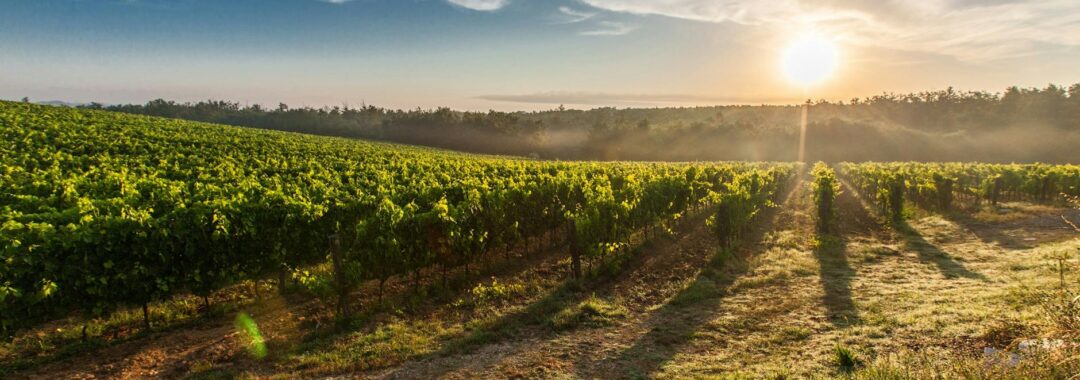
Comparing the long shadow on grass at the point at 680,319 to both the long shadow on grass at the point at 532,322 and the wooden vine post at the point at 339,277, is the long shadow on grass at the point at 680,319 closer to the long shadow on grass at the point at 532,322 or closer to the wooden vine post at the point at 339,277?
the long shadow on grass at the point at 532,322

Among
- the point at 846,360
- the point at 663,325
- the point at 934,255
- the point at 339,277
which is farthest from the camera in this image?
the point at 934,255

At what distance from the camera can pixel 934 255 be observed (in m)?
15.0

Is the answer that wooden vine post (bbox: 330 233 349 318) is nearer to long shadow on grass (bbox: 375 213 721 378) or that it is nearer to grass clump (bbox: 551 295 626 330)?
long shadow on grass (bbox: 375 213 721 378)

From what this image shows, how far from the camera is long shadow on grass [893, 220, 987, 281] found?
1267cm

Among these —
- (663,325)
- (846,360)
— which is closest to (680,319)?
(663,325)

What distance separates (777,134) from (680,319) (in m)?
91.7

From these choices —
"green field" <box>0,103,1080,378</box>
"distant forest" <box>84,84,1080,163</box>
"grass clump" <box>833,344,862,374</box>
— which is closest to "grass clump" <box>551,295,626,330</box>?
"green field" <box>0,103,1080,378</box>

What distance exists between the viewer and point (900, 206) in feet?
70.7

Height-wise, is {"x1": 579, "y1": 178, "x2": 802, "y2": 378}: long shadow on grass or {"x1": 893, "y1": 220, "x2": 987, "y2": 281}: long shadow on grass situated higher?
{"x1": 893, "y1": 220, "x2": 987, "y2": 281}: long shadow on grass

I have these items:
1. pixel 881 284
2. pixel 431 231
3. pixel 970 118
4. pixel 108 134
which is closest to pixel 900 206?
pixel 881 284

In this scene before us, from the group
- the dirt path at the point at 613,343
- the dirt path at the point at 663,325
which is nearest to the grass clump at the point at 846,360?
the dirt path at the point at 663,325

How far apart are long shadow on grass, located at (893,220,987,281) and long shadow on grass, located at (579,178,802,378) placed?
17.1 ft

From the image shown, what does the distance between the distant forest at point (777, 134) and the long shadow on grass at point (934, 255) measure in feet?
188

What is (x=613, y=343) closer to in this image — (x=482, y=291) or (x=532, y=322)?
(x=532, y=322)
